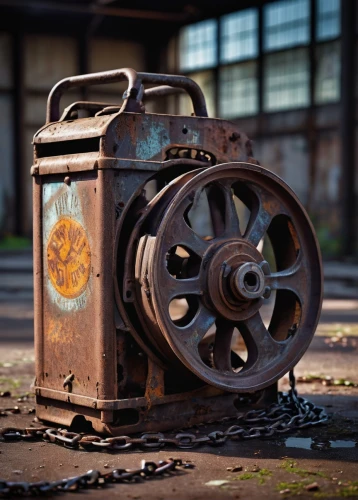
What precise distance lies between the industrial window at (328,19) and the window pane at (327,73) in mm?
227

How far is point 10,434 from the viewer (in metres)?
4.78

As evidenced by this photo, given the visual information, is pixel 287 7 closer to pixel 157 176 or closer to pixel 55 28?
pixel 55 28

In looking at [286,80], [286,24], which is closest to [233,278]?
[286,80]

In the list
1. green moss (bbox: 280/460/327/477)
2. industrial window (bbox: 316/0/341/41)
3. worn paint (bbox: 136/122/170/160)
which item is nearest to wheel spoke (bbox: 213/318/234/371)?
green moss (bbox: 280/460/327/477)

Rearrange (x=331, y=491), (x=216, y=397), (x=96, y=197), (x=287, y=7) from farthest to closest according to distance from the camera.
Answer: (x=287, y=7), (x=216, y=397), (x=96, y=197), (x=331, y=491)

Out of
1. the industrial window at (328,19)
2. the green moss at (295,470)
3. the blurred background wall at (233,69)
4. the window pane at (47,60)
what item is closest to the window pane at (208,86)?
the blurred background wall at (233,69)

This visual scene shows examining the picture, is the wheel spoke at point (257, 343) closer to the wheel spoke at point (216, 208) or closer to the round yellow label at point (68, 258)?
the wheel spoke at point (216, 208)

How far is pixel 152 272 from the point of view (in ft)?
15.1

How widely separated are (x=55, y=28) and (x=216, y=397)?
2006 cm

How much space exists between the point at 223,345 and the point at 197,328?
0.31 meters

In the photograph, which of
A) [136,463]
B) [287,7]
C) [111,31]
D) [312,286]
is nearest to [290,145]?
[287,7]

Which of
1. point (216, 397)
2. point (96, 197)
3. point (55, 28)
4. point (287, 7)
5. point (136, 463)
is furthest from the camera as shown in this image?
point (55, 28)

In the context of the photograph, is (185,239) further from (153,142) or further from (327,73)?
(327,73)

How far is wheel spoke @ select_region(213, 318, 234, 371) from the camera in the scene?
5059 mm
